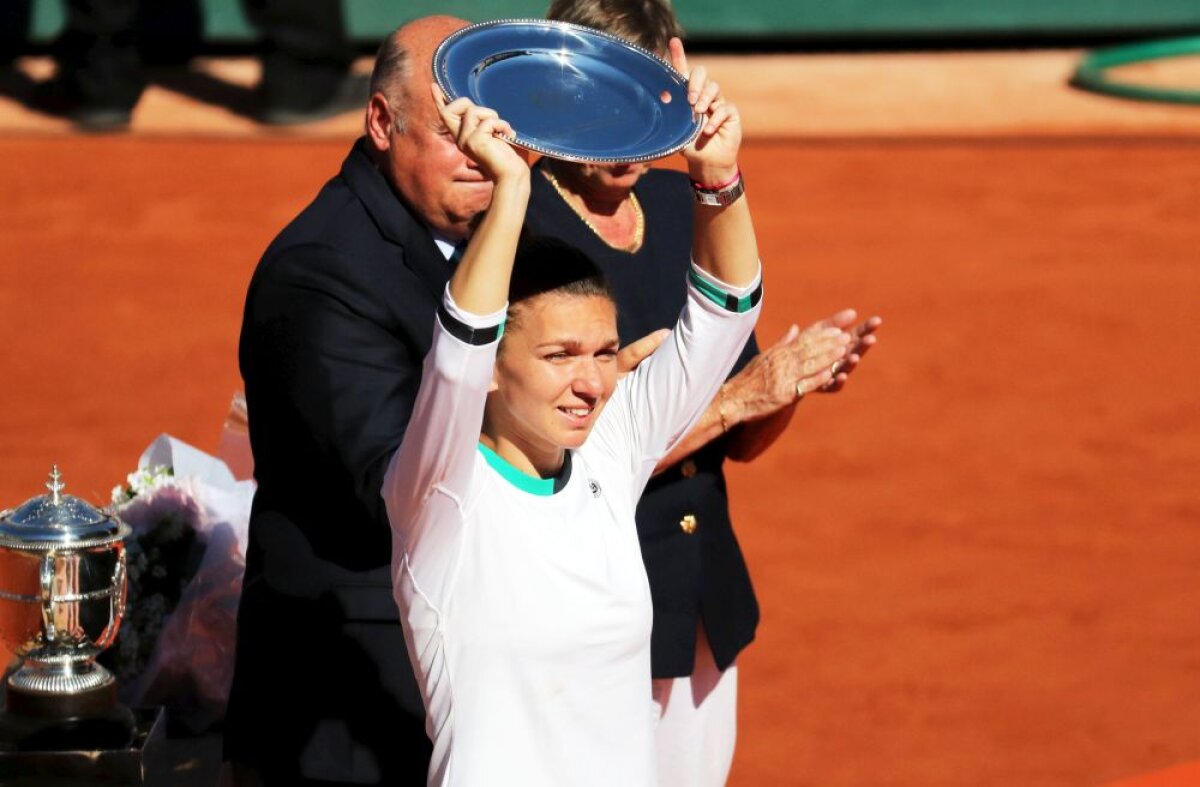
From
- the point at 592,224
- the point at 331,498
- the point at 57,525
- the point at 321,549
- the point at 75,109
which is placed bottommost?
the point at 75,109

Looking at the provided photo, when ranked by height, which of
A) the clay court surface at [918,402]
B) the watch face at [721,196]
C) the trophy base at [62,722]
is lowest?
the clay court surface at [918,402]

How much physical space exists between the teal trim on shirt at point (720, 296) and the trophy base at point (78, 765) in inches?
59.8

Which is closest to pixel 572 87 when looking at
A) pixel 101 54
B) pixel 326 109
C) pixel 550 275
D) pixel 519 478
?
pixel 550 275

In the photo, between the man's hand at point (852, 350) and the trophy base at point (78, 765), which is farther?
the man's hand at point (852, 350)

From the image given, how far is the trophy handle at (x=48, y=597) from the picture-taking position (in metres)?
3.87

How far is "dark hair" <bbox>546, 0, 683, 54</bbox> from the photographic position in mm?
4133

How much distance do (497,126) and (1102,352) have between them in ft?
22.6

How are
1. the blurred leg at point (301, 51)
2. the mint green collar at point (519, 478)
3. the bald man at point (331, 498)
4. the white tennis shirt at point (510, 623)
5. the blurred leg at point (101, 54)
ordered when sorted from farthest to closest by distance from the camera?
the blurred leg at point (101, 54)
the blurred leg at point (301, 51)
the bald man at point (331, 498)
the mint green collar at point (519, 478)
the white tennis shirt at point (510, 623)

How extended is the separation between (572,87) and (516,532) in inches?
33.5

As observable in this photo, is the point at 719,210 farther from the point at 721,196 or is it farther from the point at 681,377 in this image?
the point at 681,377

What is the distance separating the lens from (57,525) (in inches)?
154

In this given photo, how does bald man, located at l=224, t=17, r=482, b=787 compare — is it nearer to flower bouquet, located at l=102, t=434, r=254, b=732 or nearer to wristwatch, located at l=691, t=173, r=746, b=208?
wristwatch, located at l=691, t=173, r=746, b=208

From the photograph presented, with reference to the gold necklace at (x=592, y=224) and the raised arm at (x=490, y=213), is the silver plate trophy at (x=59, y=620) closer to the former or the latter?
the gold necklace at (x=592, y=224)

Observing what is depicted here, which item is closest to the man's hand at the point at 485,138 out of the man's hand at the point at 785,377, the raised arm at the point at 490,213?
the raised arm at the point at 490,213
